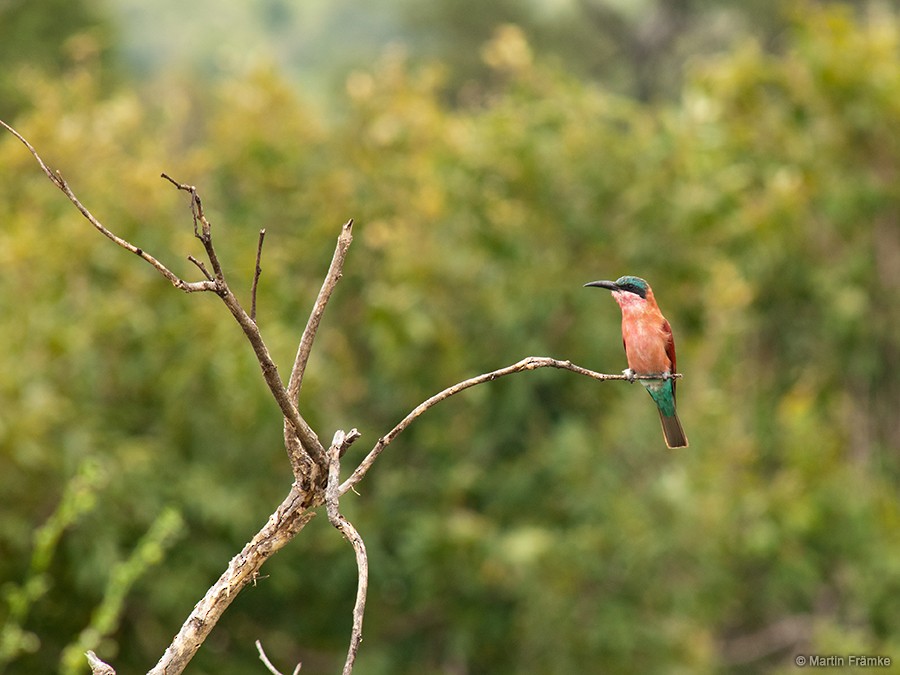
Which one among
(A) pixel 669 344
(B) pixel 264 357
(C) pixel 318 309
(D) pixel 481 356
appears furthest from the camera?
(D) pixel 481 356

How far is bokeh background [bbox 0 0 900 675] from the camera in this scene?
8766 mm

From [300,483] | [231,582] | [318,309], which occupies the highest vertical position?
[318,309]

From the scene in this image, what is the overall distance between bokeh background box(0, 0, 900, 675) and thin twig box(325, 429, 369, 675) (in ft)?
19.1

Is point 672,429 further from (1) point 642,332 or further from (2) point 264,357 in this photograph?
(2) point 264,357

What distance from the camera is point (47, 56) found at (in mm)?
23641

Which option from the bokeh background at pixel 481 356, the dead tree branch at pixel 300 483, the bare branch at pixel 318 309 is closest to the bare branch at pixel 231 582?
the dead tree branch at pixel 300 483

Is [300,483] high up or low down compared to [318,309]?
down

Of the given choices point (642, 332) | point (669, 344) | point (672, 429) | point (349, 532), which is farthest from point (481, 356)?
point (349, 532)

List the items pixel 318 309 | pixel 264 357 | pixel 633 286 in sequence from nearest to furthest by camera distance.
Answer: pixel 264 357 → pixel 318 309 → pixel 633 286

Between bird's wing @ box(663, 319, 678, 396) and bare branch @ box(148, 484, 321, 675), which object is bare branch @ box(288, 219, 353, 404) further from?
bird's wing @ box(663, 319, 678, 396)

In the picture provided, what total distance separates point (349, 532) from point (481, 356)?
313 inches

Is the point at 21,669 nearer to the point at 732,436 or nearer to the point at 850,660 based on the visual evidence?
the point at 850,660

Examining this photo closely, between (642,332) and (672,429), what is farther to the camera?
(672,429)

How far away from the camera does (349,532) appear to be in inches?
80.5
